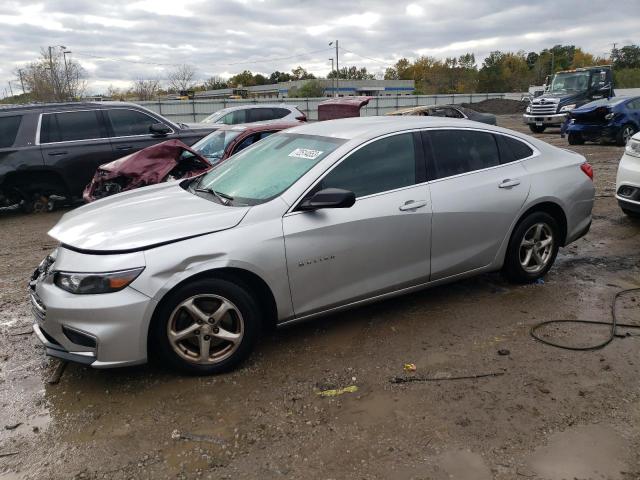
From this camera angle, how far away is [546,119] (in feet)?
70.0

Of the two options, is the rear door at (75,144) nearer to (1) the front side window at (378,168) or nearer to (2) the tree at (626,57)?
(1) the front side window at (378,168)

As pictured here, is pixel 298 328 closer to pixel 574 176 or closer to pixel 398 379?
pixel 398 379

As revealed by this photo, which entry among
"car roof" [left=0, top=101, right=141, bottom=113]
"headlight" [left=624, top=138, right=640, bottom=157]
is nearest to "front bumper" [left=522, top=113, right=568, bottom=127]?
"headlight" [left=624, top=138, right=640, bottom=157]

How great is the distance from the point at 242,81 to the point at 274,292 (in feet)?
370

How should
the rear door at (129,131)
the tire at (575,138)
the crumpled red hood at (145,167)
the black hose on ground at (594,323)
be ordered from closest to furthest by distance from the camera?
the black hose on ground at (594,323), the crumpled red hood at (145,167), the rear door at (129,131), the tire at (575,138)

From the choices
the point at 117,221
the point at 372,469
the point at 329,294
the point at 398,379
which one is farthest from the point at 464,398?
the point at 117,221

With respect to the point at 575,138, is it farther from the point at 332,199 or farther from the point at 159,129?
the point at 332,199

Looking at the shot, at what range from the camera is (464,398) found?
10.5ft

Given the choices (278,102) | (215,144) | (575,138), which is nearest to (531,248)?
(215,144)

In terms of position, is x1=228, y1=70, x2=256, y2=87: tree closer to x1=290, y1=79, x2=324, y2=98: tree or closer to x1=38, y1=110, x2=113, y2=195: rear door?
x1=290, y1=79, x2=324, y2=98: tree

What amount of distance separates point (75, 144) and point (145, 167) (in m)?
2.22

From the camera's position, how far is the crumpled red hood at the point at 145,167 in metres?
7.34

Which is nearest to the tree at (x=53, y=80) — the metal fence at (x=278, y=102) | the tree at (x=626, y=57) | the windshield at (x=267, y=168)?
the metal fence at (x=278, y=102)

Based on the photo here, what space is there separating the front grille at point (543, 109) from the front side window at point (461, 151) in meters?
18.6
